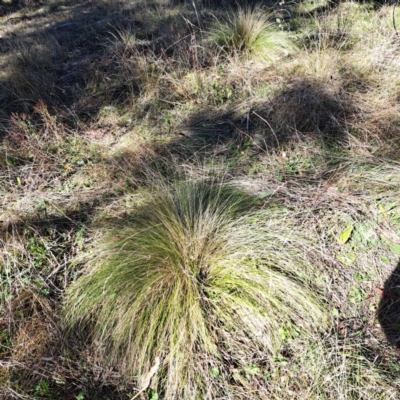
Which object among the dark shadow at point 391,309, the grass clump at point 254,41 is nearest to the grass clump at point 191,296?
the dark shadow at point 391,309

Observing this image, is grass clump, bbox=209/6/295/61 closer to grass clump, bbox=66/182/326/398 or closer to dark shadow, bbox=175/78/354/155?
dark shadow, bbox=175/78/354/155

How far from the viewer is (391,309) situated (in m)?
1.64

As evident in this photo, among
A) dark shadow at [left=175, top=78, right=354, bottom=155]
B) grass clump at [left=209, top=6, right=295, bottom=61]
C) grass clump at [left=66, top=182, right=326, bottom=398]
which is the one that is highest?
grass clump at [left=209, top=6, right=295, bottom=61]

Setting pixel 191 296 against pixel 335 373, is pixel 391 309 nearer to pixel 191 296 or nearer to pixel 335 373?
pixel 335 373

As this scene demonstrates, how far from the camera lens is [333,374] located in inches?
56.2

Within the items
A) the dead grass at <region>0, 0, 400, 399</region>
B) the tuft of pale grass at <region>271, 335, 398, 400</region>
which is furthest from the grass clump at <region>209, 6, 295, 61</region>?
the tuft of pale grass at <region>271, 335, 398, 400</region>

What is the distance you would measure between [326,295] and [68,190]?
2311 millimetres

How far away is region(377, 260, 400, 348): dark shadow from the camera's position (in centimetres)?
154

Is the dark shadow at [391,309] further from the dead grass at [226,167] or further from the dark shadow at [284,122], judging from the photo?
the dark shadow at [284,122]

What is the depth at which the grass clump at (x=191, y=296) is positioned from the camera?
5.17 ft

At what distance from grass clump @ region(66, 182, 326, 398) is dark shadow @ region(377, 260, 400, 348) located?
335 millimetres

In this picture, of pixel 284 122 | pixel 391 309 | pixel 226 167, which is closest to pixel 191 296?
pixel 391 309

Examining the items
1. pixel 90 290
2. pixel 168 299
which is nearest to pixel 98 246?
pixel 90 290

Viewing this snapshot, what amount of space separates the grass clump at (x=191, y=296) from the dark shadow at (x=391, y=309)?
335 mm
